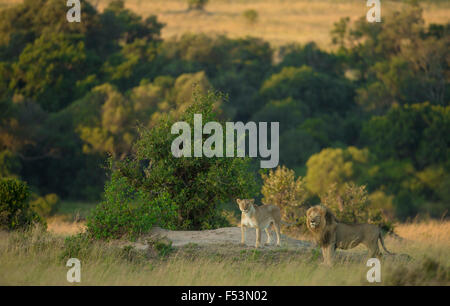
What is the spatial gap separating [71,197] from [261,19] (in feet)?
180

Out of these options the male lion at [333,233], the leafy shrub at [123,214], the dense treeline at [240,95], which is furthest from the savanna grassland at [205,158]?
the male lion at [333,233]

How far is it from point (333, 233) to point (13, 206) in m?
8.76

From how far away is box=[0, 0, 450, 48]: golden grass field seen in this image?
88188 mm

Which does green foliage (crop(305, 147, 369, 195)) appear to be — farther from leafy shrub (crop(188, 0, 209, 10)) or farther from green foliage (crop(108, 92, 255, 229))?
leafy shrub (crop(188, 0, 209, 10))

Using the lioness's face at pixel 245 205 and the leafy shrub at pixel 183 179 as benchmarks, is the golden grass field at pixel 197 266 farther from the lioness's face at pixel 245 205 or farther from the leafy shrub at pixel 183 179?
the leafy shrub at pixel 183 179

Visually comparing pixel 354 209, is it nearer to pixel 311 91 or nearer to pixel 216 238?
pixel 216 238

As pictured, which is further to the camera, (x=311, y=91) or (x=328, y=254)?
(x=311, y=91)

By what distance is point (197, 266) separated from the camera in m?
13.2

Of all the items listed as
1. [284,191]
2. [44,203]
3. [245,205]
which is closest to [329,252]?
[245,205]

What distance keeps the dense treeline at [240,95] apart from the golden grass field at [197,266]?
2478cm

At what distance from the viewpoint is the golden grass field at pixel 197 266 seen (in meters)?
12.5

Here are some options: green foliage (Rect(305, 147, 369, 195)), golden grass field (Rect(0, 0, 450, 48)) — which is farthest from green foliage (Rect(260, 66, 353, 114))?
golden grass field (Rect(0, 0, 450, 48))

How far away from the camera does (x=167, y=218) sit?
660 inches

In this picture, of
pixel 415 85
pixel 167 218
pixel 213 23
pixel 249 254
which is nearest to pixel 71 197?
pixel 415 85
